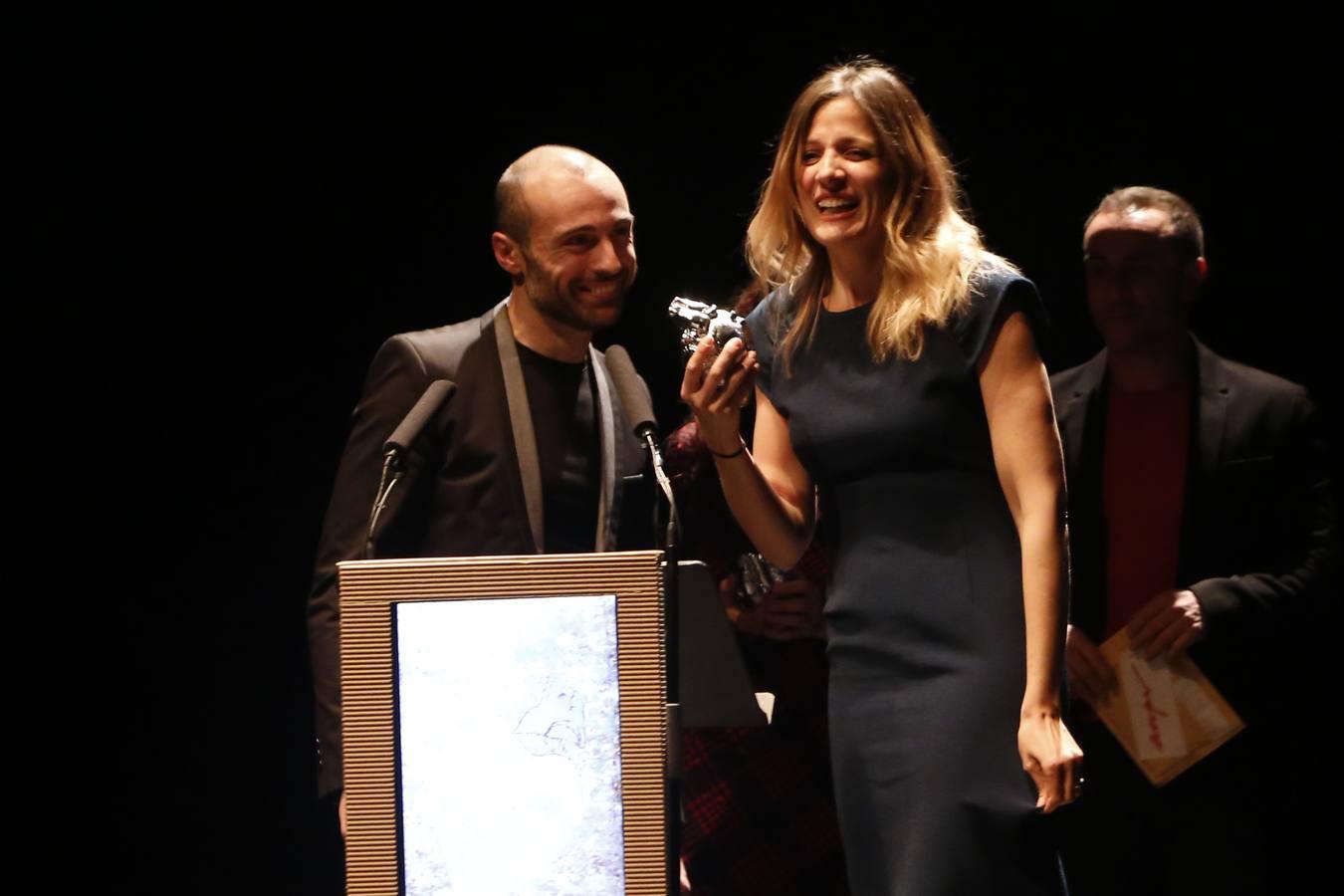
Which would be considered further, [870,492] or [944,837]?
[870,492]

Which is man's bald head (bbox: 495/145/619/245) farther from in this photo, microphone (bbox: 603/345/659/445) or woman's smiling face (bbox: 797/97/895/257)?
woman's smiling face (bbox: 797/97/895/257)

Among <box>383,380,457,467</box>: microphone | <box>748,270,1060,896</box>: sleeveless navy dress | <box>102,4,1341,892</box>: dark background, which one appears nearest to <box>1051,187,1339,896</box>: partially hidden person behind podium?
<box>102,4,1341,892</box>: dark background

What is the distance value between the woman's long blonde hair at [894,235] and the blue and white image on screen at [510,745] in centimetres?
56

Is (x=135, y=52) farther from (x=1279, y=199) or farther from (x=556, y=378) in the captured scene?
(x=1279, y=199)

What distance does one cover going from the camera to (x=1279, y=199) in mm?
3652

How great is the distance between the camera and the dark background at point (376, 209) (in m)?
3.56

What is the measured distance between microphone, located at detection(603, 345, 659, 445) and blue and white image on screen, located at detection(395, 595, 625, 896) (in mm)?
258

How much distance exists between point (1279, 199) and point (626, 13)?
1.56 metres

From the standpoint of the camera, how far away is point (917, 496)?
7.07ft

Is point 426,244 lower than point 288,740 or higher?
higher

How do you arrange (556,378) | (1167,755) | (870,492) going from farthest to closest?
(1167,755)
(556,378)
(870,492)

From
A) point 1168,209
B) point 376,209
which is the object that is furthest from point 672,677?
point 376,209

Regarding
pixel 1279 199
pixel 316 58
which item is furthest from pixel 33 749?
pixel 1279 199

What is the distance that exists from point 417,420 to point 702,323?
412 mm
